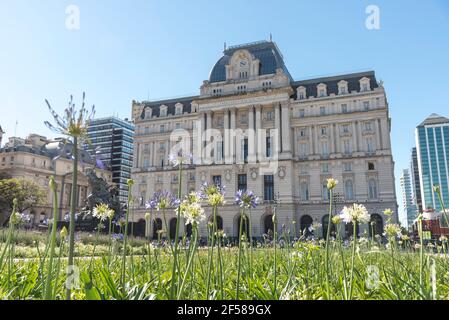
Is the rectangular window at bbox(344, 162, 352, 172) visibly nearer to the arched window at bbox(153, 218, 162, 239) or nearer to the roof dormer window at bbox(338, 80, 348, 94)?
the roof dormer window at bbox(338, 80, 348, 94)

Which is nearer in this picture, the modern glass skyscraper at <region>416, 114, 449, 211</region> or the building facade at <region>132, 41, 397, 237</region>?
the modern glass skyscraper at <region>416, 114, 449, 211</region>

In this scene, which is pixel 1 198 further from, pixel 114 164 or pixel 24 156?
pixel 114 164

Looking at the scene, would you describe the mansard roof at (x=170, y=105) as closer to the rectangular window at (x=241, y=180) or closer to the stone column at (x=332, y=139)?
the rectangular window at (x=241, y=180)

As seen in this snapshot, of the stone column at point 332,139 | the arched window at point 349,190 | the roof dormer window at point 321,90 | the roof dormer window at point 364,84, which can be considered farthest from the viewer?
the roof dormer window at point 321,90

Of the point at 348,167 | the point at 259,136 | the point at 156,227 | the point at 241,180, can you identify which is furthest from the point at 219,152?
the point at 156,227

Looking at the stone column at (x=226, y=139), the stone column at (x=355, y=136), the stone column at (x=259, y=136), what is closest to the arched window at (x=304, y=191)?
the stone column at (x=259, y=136)

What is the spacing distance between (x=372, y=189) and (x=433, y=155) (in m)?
28.2

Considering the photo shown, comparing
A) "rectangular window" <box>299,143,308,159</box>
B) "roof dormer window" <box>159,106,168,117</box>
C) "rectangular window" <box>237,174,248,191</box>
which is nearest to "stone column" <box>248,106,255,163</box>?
"rectangular window" <box>237,174,248,191</box>

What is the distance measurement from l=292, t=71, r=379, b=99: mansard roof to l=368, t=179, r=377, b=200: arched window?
→ 12516mm

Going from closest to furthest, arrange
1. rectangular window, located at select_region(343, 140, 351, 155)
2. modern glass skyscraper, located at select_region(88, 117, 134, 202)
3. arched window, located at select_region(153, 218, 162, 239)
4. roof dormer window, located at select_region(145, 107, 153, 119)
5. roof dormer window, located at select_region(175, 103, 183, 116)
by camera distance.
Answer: arched window, located at select_region(153, 218, 162, 239) < rectangular window, located at select_region(343, 140, 351, 155) < roof dormer window, located at select_region(175, 103, 183, 116) < roof dormer window, located at select_region(145, 107, 153, 119) < modern glass skyscraper, located at select_region(88, 117, 134, 202)

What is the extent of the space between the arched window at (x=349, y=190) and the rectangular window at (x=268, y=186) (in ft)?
30.0

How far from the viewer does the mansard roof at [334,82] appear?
45469 mm

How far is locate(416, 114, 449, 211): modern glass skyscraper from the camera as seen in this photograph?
470 inches

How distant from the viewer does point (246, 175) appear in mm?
44750
